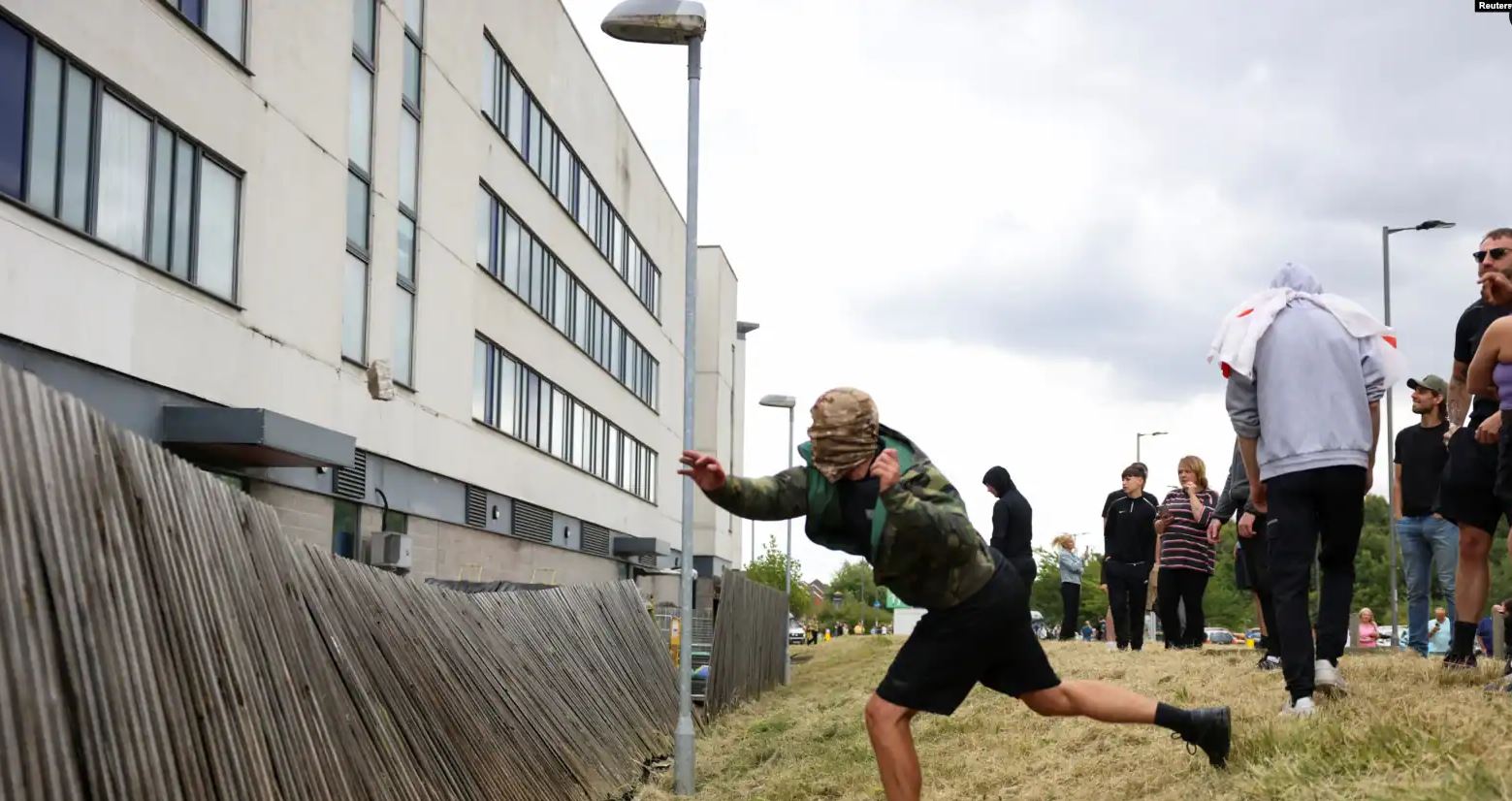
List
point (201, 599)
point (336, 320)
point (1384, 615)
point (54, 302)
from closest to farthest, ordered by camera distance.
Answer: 1. point (201, 599)
2. point (54, 302)
3. point (336, 320)
4. point (1384, 615)

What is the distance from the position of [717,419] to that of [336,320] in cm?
4330

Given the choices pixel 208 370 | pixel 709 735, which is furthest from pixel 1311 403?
pixel 208 370

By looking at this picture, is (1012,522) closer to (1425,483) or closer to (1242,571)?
(1242,571)

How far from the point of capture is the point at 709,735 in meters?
Result: 14.5

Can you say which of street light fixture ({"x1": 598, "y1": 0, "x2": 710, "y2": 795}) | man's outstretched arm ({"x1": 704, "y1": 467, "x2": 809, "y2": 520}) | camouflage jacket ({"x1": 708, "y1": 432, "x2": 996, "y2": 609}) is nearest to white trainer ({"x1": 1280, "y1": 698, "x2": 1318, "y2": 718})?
camouflage jacket ({"x1": 708, "y1": 432, "x2": 996, "y2": 609})

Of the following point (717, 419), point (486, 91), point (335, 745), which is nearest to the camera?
point (335, 745)

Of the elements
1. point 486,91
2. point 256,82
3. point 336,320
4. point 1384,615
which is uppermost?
point 486,91

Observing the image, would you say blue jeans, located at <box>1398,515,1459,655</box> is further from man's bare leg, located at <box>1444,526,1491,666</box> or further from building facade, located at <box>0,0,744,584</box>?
building facade, located at <box>0,0,744,584</box>

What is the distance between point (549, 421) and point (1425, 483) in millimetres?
25494

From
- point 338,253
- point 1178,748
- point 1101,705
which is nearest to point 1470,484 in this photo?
point 1178,748

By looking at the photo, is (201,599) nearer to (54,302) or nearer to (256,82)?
(54,302)

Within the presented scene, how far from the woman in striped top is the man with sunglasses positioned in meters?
4.16

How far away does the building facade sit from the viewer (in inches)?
559

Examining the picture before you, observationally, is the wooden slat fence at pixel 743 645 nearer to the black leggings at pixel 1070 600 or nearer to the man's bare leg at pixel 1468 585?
the black leggings at pixel 1070 600
